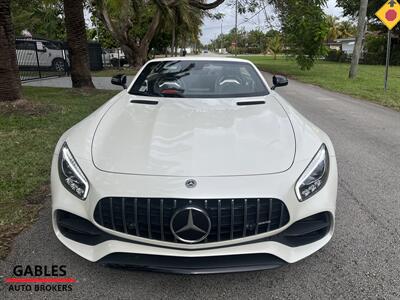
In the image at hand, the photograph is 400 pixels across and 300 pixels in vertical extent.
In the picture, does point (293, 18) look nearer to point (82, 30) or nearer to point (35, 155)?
point (82, 30)

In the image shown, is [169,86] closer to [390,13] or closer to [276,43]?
[390,13]

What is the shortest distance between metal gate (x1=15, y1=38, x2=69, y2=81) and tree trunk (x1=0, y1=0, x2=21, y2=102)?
27.9ft

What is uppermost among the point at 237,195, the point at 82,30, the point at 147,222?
the point at 82,30

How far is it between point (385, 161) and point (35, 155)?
16.1ft

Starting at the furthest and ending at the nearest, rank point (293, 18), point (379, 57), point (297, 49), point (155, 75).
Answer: point (379, 57) < point (297, 49) < point (293, 18) < point (155, 75)

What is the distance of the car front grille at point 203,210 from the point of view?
2.12 m

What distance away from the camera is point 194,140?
8.43 feet

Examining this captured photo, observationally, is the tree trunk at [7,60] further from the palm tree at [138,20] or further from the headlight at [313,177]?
the palm tree at [138,20]

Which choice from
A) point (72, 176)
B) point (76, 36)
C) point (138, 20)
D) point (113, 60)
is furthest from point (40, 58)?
point (72, 176)

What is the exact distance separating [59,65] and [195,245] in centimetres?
1869

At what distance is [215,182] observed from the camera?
218cm

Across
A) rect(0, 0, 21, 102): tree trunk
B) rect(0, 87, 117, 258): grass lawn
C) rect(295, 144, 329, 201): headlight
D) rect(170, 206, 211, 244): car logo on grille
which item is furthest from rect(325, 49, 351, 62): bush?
rect(170, 206, 211, 244): car logo on grille

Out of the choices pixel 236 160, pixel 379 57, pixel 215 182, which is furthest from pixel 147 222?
pixel 379 57

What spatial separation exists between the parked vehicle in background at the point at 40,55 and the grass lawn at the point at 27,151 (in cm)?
778
